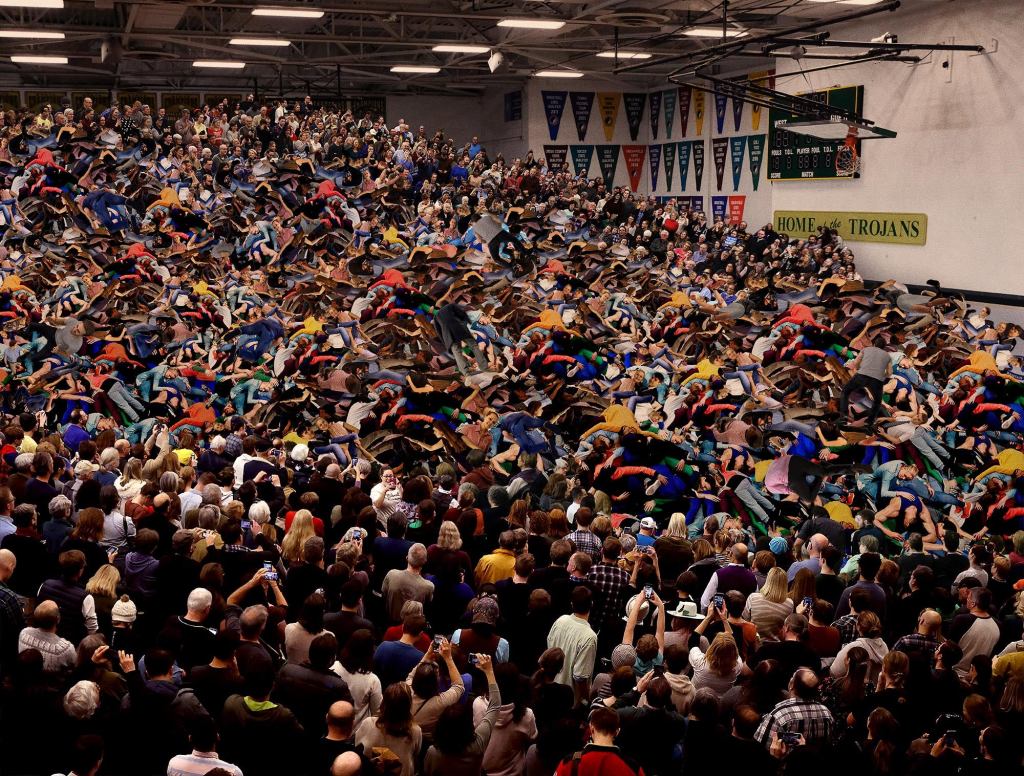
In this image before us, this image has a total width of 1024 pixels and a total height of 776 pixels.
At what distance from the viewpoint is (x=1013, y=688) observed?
525cm

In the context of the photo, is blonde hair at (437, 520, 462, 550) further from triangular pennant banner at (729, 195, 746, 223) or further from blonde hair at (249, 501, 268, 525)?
triangular pennant banner at (729, 195, 746, 223)

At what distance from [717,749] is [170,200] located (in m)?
20.6

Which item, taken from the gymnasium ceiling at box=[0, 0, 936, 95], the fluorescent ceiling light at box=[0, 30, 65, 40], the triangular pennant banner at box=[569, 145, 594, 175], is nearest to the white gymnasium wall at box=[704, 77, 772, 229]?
the gymnasium ceiling at box=[0, 0, 936, 95]

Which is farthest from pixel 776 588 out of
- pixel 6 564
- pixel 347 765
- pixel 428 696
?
pixel 6 564

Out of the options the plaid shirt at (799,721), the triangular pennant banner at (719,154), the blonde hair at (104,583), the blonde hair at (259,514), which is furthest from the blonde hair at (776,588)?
the triangular pennant banner at (719,154)

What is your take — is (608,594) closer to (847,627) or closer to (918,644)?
(847,627)

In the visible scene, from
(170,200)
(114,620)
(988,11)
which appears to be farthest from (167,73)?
(114,620)

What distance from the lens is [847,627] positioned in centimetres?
630

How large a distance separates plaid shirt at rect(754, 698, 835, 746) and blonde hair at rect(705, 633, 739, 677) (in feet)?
1.55

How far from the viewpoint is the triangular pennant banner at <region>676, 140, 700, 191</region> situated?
38031 mm

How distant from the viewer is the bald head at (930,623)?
19.9 ft

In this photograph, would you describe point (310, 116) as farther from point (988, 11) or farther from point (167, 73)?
point (988, 11)

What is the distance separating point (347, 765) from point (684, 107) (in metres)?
36.4

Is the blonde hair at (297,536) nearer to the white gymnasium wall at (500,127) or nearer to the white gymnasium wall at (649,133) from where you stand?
the white gymnasium wall at (649,133)
